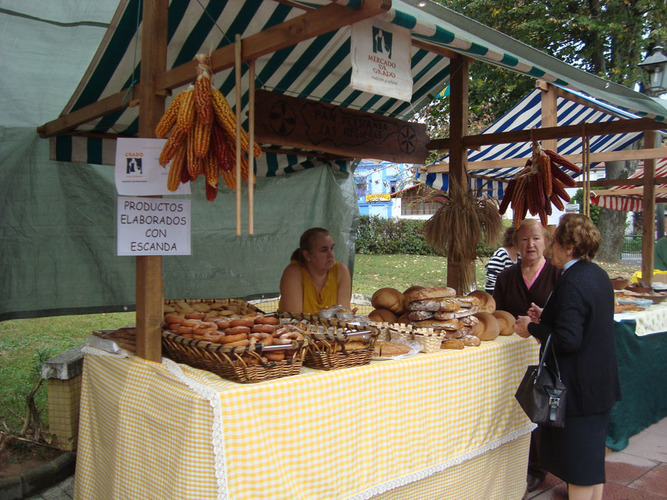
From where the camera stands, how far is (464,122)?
476cm

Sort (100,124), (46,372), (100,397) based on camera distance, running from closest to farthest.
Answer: (100,397) < (46,372) < (100,124)

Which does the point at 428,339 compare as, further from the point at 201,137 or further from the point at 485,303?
A: the point at 201,137

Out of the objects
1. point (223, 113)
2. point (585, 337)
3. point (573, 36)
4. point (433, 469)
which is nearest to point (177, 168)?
point (223, 113)

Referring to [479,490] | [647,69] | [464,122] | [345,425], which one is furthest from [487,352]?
[647,69]

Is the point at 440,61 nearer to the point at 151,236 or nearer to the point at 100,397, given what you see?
the point at 151,236

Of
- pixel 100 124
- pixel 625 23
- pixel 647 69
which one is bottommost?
pixel 100 124

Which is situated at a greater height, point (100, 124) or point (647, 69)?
point (647, 69)

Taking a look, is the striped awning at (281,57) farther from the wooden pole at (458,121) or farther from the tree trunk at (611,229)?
the tree trunk at (611,229)

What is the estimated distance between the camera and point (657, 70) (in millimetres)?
7711

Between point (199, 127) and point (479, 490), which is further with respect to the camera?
point (479, 490)

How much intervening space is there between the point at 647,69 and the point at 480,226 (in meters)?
5.42

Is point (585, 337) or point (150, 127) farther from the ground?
point (150, 127)

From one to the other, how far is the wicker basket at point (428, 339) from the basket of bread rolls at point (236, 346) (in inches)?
29.2

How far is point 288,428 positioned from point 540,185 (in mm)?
2810
